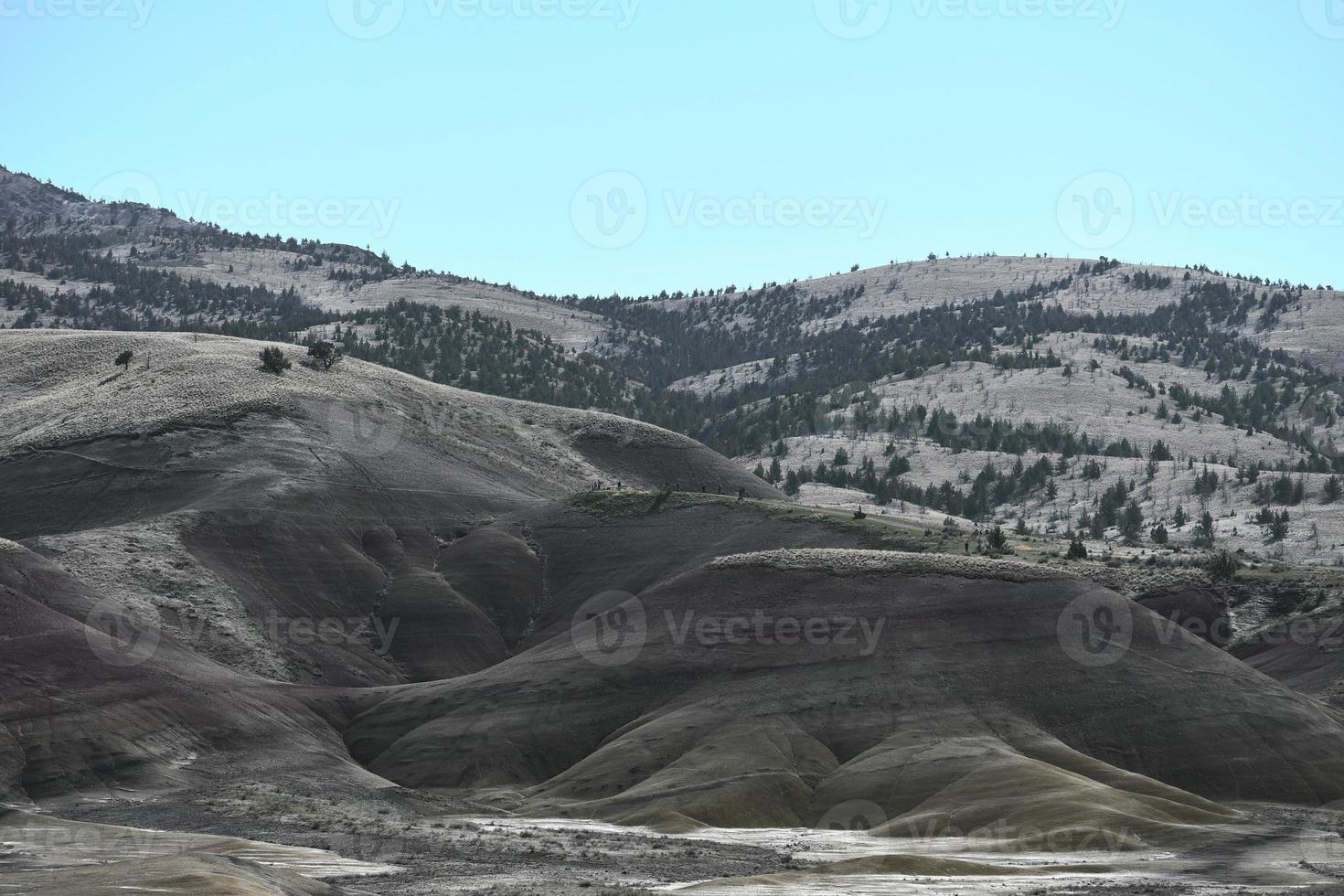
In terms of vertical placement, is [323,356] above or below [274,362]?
above

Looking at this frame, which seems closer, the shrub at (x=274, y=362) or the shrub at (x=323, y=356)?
the shrub at (x=274, y=362)

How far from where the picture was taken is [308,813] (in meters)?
71.4

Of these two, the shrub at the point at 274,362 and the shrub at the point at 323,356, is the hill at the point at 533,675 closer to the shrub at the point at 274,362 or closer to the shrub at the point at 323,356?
the shrub at the point at 274,362

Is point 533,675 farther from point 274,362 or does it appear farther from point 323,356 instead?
point 323,356

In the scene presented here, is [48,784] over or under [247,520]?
under

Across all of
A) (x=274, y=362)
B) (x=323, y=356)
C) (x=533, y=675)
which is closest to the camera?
(x=533, y=675)

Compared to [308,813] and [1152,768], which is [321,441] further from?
[1152,768]

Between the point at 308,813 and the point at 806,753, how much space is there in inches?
1006

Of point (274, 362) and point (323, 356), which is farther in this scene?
point (323, 356)

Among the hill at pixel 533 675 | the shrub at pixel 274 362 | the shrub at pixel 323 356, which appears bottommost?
the hill at pixel 533 675

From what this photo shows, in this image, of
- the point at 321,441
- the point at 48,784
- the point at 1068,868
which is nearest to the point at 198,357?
the point at 321,441

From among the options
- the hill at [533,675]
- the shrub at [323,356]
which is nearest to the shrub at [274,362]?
the shrub at [323,356]

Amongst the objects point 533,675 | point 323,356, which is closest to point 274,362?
point 323,356

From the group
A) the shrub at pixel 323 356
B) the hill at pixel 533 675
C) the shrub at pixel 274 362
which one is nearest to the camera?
the hill at pixel 533 675
